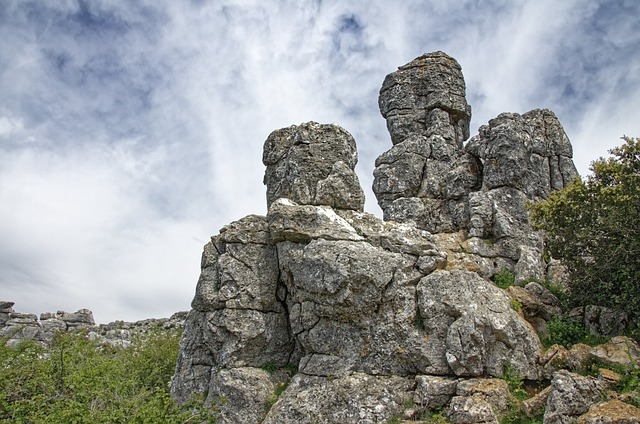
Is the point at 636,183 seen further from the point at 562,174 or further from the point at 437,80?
the point at 437,80

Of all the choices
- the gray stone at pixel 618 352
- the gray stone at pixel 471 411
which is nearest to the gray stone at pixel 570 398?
the gray stone at pixel 471 411

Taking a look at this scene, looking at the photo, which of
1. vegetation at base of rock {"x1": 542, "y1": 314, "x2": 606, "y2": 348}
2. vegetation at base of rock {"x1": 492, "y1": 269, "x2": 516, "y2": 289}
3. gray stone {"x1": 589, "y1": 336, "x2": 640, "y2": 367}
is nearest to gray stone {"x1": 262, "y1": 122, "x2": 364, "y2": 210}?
vegetation at base of rock {"x1": 492, "y1": 269, "x2": 516, "y2": 289}

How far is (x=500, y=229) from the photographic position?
26156mm

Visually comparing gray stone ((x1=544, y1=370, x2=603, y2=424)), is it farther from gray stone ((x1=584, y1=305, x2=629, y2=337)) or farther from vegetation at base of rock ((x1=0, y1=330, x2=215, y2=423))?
vegetation at base of rock ((x1=0, y1=330, x2=215, y2=423))

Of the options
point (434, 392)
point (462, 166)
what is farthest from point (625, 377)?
point (462, 166)

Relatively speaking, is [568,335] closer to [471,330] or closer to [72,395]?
[471,330]

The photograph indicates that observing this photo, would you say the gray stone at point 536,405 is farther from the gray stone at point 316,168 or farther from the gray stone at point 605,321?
the gray stone at point 316,168

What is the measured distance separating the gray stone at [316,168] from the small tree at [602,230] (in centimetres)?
889

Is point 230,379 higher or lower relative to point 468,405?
higher

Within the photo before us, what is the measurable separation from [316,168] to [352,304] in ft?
23.8

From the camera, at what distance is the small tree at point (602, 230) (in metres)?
19.0

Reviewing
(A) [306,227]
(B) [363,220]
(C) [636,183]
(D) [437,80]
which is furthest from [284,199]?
(D) [437,80]

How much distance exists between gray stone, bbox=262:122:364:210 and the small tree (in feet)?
29.2

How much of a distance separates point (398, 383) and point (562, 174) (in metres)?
24.8
